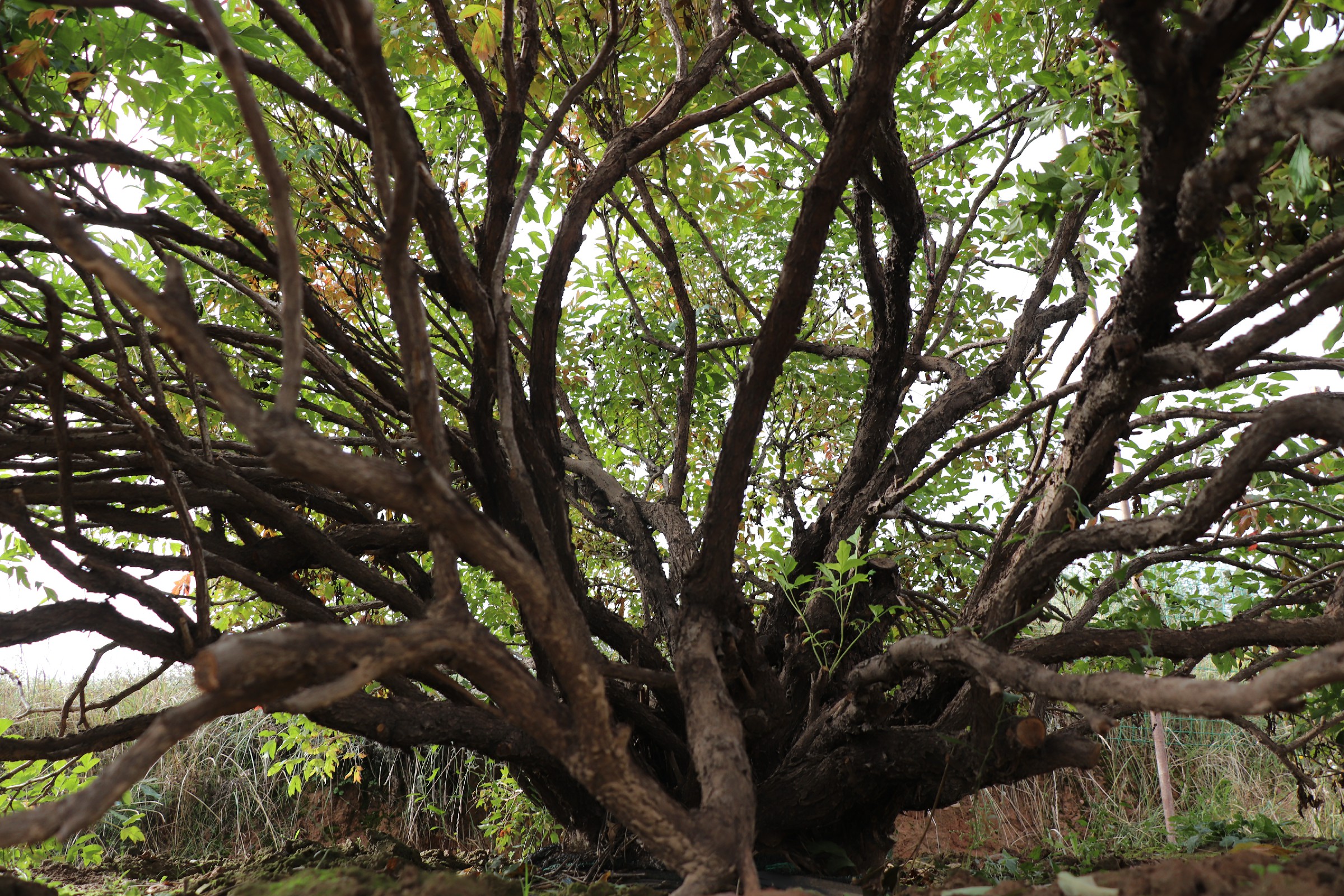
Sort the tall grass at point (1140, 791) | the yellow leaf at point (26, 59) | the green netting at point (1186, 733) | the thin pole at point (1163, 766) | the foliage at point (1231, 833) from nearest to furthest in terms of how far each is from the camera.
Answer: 1. the yellow leaf at point (26, 59)
2. the foliage at point (1231, 833)
3. the thin pole at point (1163, 766)
4. the tall grass at point (1140, 791)
5. the green netting at point (1186, 733)

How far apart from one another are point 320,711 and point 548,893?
0.70 metres

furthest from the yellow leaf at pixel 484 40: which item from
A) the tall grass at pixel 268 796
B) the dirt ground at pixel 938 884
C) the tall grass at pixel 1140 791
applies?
the tall grass at pixel 1140 791

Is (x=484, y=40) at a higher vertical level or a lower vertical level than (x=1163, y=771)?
higher

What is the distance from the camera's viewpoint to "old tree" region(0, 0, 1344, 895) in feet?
3.92

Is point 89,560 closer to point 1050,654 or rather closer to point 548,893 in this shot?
point 548,893

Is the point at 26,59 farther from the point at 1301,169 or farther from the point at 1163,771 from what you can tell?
the point at 1163,771

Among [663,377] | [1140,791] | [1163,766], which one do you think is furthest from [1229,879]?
[1140,791]

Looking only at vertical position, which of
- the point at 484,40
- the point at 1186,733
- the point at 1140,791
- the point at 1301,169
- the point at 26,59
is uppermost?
the point at 484,40

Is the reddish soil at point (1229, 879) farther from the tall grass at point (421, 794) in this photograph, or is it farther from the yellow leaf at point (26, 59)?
the tall grass at point (421, 794)

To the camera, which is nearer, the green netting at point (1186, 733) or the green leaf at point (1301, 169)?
the green leaf at point (1301, 169)

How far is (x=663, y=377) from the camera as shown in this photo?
410 cm

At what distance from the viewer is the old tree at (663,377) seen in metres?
1.19

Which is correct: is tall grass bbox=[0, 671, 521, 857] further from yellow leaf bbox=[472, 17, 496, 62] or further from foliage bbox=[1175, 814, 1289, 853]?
yellow leaf bbox=[472, 17, 496, 62]


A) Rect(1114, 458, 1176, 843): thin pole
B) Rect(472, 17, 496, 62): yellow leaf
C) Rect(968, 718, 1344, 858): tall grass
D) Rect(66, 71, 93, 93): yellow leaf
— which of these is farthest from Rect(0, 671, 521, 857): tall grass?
Rect(472, 17, 496, 62): yellow leaf
